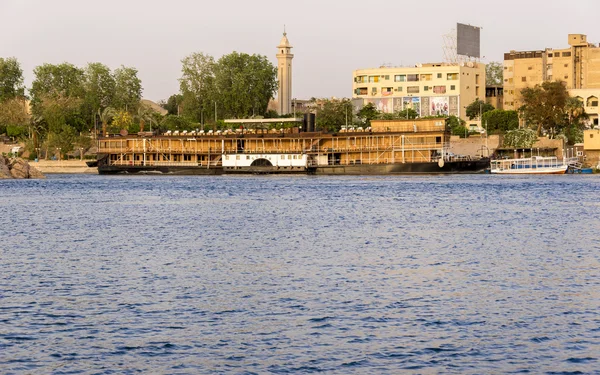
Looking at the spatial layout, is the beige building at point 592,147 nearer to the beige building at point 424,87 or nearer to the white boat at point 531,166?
the white boat at point 531,166

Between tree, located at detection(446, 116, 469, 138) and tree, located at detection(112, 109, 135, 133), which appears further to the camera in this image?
tree, located at detection(112, 109, 135, 133)

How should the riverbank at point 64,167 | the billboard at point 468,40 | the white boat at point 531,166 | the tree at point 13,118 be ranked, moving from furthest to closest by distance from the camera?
the billboard at point 468,40, the tree at point 13,118, the riverbank at point 64,167, the white boat at point 531,166

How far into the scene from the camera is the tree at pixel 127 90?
171750 millimetres

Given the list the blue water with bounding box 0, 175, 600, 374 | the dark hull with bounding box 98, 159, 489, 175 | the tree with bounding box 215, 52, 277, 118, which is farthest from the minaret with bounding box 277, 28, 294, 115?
the blue water with bounding box 0, 175, 600, 374

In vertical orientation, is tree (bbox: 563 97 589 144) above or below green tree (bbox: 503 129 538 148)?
above

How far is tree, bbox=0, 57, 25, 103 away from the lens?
181m

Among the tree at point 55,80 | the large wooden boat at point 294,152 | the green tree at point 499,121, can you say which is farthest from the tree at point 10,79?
the green tree at point 499,121

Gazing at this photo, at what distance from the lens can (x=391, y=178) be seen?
385 feet

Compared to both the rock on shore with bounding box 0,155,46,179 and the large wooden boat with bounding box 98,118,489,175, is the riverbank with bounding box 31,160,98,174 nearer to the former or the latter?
the large wooden boat with bounding box 98,118,489,175

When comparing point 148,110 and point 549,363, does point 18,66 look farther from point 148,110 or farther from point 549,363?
point 549,363

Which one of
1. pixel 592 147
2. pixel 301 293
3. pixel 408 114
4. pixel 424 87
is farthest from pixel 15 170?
pixel 301 293

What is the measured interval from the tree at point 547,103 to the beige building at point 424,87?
63.0 feet

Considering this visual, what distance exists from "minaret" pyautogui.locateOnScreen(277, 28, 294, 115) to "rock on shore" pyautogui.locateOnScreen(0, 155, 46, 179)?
58578 mm

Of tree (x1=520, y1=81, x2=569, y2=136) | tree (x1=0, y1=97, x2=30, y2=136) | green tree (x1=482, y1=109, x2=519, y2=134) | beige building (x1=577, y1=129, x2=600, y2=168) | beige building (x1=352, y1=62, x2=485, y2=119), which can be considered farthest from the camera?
tree (x1=0, y1=97, x2=30, y2=136)
